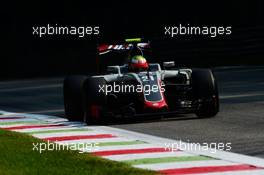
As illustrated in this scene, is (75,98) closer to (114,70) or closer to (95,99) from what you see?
(114,70)

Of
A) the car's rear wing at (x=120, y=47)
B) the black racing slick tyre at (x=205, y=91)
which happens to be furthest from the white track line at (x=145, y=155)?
the car's rear wing at (x=120, y=47)

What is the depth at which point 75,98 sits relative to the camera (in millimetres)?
15977

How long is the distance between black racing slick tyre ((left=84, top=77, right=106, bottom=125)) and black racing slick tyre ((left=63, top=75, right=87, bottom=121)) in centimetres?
85

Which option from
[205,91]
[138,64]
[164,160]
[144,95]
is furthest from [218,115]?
[164,160]

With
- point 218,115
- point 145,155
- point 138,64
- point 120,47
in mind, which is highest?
point 120,47

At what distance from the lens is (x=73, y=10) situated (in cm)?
4409

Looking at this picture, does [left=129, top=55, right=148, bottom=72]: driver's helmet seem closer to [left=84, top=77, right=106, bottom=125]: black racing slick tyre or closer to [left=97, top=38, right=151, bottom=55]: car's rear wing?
[left=97, top=38, right=151, bottom=55]: car's rear wing

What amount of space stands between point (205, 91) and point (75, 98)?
225 centimetres

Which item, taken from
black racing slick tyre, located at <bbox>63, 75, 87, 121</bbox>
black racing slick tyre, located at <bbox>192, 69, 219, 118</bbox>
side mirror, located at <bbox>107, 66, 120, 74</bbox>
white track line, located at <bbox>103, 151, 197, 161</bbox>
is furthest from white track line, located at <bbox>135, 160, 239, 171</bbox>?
side mirror, located at <bbox>107, 66, 120, 74</bbox>

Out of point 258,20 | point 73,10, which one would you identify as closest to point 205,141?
point 258,20

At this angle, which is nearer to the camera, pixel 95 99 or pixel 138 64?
pixel 95 99

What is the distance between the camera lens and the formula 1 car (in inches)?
589

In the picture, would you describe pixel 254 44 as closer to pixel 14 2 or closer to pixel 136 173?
pixel 14 2

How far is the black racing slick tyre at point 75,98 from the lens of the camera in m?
15.9
